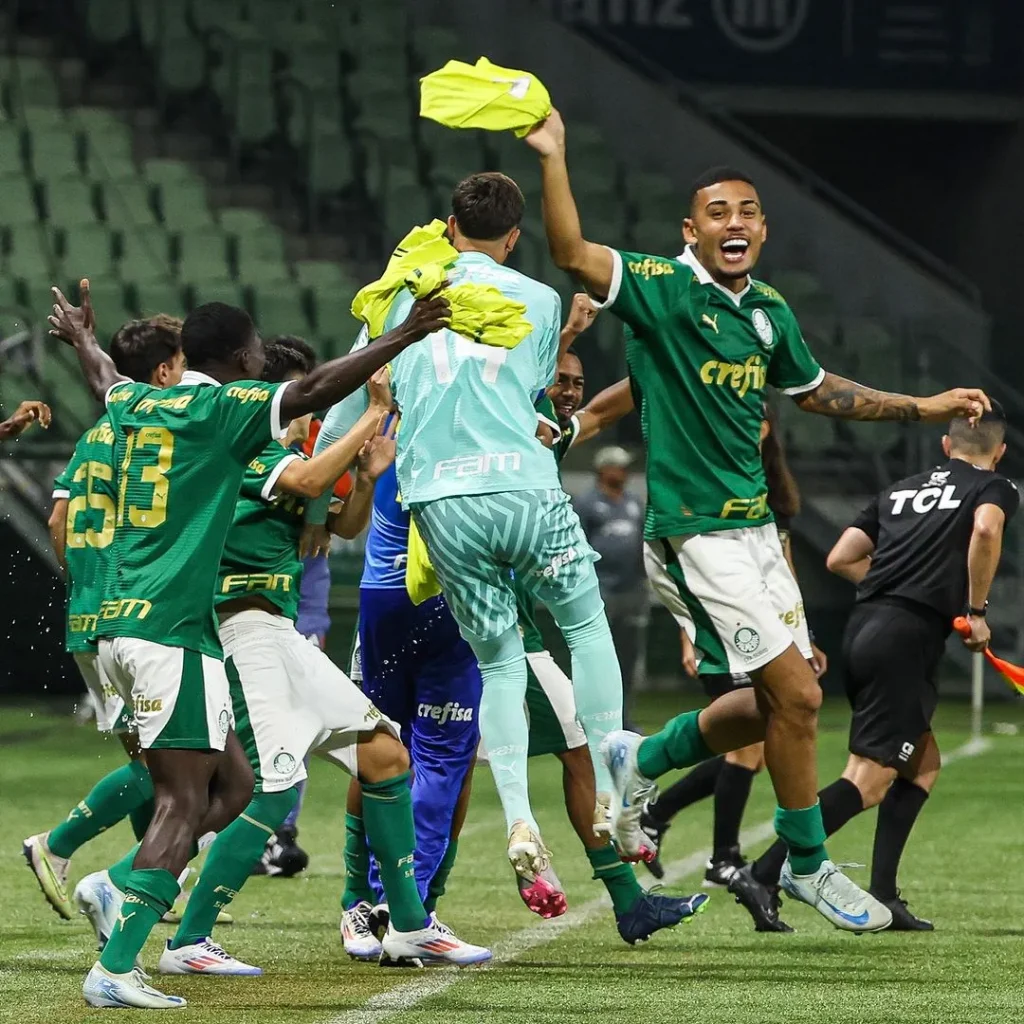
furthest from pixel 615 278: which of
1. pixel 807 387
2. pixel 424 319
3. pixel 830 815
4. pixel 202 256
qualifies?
pixel 202 256

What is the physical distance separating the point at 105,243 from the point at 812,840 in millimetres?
14317

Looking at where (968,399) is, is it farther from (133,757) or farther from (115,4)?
(115,4)

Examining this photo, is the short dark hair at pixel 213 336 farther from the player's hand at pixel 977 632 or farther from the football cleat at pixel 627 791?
the player's hand at pixel 977 632

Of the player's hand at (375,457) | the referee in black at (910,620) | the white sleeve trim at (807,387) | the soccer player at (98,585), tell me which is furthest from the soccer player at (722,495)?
the soccer player at (98,585)

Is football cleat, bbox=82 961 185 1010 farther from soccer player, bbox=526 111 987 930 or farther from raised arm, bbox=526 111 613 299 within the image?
raised arm, bbox=526 111 613 299

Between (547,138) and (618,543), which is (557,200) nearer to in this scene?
(547,138)

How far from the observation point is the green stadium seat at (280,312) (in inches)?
731

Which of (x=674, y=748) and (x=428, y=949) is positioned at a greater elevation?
(x=674, y=748)

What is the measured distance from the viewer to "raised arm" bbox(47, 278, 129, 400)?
6.25m

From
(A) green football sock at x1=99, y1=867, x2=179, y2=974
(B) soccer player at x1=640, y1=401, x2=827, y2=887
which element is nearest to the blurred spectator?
(B) soccer player at x1=640, y1=401, x2=827, y2=887

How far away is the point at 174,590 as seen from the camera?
5.38m

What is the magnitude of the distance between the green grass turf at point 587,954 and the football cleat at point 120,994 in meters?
0.05

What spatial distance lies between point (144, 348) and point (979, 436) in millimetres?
3092

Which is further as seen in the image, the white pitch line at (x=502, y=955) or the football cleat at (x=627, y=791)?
the football cleat at (x=627, y=791)
